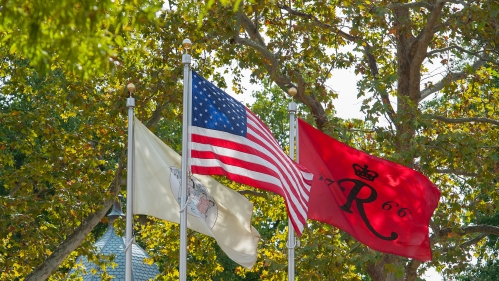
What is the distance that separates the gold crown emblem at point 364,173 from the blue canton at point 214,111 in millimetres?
1777

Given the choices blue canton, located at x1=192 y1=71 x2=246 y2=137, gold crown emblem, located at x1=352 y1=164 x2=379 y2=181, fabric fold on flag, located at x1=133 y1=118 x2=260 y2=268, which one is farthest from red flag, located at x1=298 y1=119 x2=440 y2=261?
blue canton, located at x1=192 y1=71 x2=246 y2=137

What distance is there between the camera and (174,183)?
1265 centimetres

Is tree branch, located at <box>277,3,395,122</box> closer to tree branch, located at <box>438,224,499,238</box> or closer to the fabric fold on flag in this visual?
tree branch, located at <box>438,224,499,238</box>

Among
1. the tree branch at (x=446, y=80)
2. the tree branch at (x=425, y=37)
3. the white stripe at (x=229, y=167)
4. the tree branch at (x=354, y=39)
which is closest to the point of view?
the white stripe at (x=229, y=167)

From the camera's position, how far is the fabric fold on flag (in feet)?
40.4

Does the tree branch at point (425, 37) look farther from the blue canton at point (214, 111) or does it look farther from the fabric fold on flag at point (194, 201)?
the fabric fold on flag at point (194, 201)

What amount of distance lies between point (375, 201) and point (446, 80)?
7.42m

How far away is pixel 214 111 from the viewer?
497 inches

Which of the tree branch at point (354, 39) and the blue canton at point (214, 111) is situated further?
the tree branch at point (354, 39)

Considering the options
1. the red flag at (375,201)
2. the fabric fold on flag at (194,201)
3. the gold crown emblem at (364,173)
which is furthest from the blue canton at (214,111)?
the gold crown emblem at (364,173)

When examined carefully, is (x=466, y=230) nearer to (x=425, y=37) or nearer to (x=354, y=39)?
(x=425, y=37)

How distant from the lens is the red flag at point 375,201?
13242 mm

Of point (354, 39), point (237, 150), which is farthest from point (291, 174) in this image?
point (354, 39)

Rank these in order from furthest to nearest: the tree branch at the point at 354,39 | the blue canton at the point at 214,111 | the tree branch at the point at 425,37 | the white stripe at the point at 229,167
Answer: the tree branch at the point at 354,39
the tree branch at the point at 425,37
the blue canton at the point at 214,111
the white stripe at the point at 229,167
